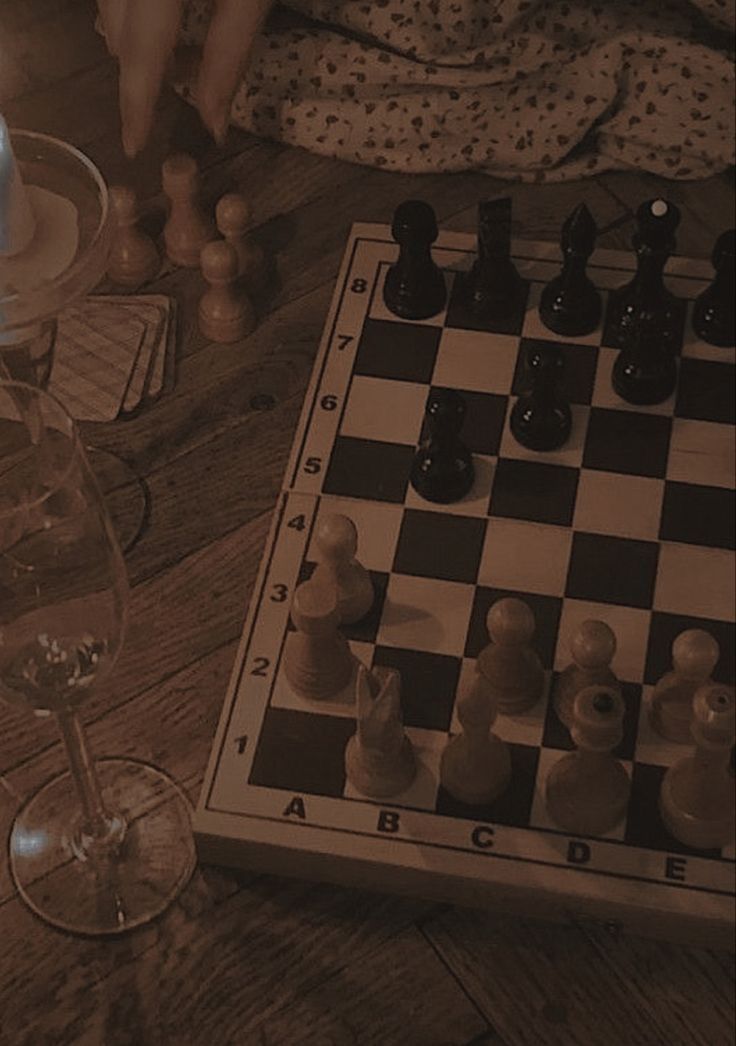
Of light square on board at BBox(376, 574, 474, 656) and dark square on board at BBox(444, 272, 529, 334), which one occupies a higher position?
dark square on board at BBox(444, 272, 529, 334)

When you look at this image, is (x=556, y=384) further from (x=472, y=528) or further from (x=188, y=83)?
(x=188, y=83)

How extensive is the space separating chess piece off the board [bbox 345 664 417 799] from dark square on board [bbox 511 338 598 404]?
358mm

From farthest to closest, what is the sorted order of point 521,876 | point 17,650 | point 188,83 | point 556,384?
point 188,83 → point 556,384 → point 521,876 → point 17,650

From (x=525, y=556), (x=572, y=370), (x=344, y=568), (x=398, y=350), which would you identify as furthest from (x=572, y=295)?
(x=344, y=568)

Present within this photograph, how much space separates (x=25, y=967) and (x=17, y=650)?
13.1 inches

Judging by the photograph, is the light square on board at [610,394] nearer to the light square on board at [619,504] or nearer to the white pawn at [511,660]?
the light square on board at [619,504]

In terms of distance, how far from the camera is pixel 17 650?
40.1 inches

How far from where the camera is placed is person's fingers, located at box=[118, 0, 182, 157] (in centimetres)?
154

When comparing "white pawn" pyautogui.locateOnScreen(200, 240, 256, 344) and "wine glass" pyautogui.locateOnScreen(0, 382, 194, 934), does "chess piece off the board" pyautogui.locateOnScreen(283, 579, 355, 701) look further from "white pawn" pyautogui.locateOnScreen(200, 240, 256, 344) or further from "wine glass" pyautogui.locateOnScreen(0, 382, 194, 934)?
"white pawn" pyautogui.locateOnScreen(200, 240, 256, 344)

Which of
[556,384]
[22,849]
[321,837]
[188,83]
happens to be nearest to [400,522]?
[556,384]

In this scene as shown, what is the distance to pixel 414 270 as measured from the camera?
58.8 inches

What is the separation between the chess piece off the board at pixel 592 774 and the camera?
1.13 meters

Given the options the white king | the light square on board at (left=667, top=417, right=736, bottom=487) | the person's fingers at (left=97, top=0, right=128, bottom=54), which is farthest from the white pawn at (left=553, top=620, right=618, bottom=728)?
the person's fingers at (left=97, top=0, right=128, bottom=54)

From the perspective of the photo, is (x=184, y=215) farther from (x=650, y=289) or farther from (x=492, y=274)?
(x=650, y=289)
